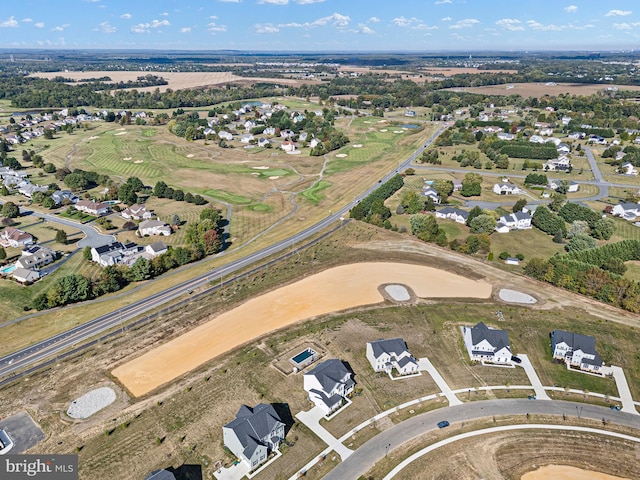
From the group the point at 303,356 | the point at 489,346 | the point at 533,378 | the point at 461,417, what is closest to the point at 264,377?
the point at 303,356

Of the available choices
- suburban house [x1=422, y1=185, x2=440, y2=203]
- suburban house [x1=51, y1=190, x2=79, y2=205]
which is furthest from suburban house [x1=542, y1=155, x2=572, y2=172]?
suburban house [x1=51, y1=190, x2=79, y2=205]

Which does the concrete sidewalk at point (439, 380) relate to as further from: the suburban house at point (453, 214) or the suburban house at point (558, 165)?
the suburban house at point (558, 165)

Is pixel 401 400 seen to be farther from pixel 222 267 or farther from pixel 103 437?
pixel 222 267

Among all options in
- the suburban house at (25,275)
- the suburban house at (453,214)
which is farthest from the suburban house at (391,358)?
the suburban house at (25,275)

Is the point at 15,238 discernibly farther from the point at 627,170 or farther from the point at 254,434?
the point at 627,170

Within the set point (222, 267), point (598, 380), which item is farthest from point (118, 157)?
point (598, 380)

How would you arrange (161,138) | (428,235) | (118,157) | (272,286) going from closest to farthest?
(272,286) < (428,235) < (118,157) < (161,138)
